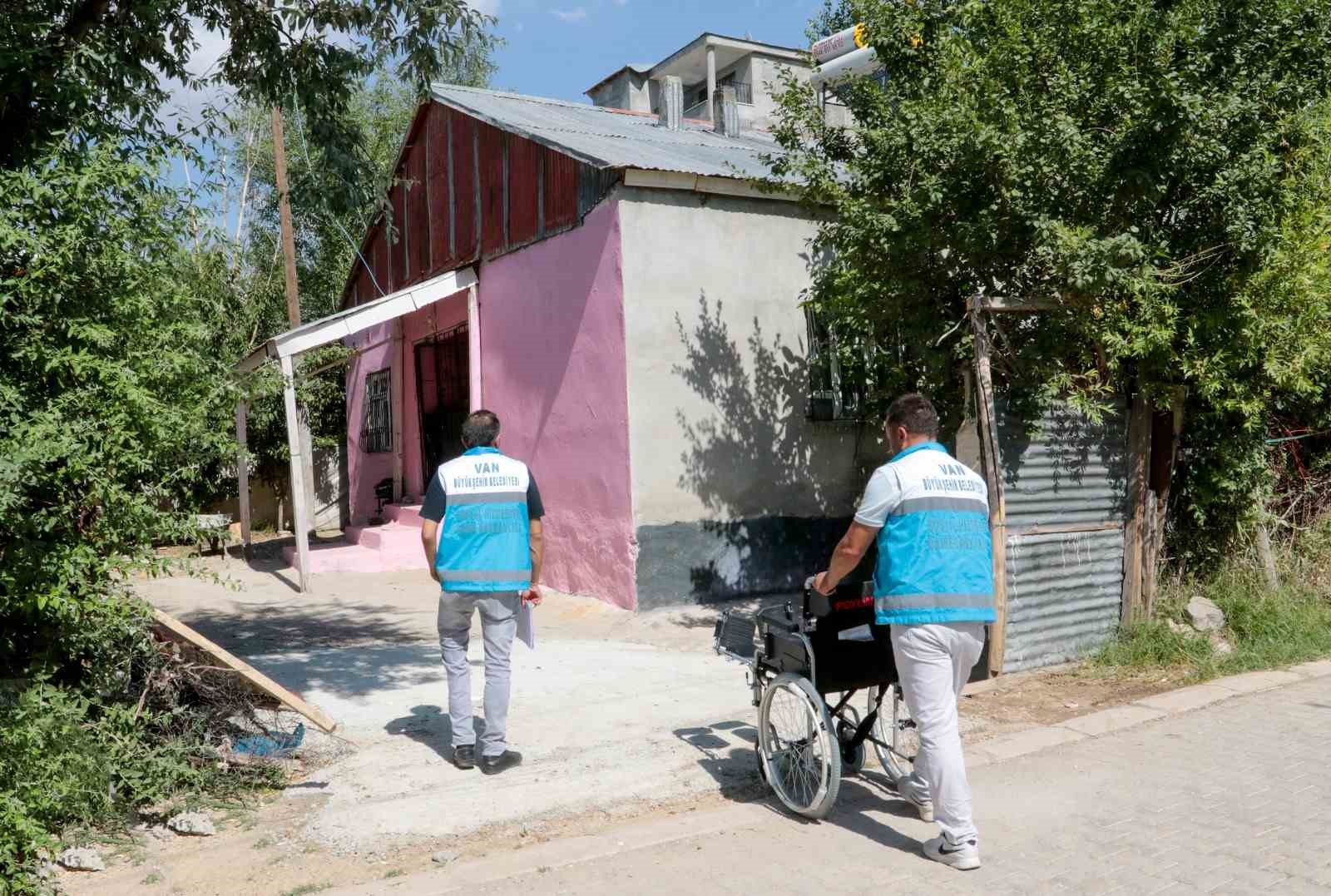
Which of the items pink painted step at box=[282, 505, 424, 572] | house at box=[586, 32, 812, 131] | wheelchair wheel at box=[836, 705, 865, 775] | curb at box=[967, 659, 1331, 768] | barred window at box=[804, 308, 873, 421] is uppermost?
house at box=[586, 32, 812, 131]

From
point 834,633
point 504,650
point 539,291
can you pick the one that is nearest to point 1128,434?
point 834,633

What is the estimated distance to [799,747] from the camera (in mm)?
4602

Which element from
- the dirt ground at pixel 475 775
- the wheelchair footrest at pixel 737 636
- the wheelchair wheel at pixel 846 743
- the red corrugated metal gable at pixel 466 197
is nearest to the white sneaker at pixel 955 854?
the wheelchair wheel at pixel 846 743

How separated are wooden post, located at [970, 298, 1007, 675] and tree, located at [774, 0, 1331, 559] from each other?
444mm

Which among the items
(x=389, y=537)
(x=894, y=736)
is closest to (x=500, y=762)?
(x=894, y=736)

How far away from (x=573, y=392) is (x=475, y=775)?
5774 mm

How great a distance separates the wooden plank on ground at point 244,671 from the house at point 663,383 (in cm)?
415

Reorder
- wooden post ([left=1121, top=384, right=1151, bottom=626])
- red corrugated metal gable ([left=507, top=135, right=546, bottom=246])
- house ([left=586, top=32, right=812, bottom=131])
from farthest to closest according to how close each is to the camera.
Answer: house ([left=586, top=32, right=812, bottom=131]), red corrugated metal gable ([left=507, top=135, right=546, bottom=246]), wooden post ([left=1121, top=384, right=1151, bottom=626])

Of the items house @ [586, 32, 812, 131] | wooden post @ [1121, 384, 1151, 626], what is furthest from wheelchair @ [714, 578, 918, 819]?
house @ [586, 32, 812, 131]

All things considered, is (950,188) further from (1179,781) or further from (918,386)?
(1179,781)

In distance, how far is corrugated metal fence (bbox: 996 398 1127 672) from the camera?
724 cm

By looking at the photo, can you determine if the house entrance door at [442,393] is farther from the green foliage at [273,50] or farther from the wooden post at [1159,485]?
the wooden post at [1159,485]

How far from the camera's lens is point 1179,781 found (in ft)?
16.4

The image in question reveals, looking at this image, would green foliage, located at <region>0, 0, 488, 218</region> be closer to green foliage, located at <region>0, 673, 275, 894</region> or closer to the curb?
green foliage, located at <region>0, 673, 275, 894</region>
